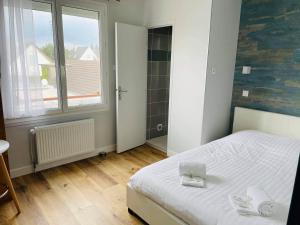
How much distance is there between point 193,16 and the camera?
9.55 ft

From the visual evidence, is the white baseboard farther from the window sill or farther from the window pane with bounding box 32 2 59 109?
the window pane with bounding box 32 2 59 109

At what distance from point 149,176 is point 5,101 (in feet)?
6.03

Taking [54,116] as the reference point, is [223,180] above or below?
below

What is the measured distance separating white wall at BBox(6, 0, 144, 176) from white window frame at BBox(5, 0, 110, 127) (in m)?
0.07

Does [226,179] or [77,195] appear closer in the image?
[226,179]

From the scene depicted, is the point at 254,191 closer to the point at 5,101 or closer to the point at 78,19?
the point at 5,101

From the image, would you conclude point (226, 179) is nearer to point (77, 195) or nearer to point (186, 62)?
point (77, 195)

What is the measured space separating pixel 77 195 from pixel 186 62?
2.20 metres

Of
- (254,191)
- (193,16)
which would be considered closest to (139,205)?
(254,191)

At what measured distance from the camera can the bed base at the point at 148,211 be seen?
1.70 meters

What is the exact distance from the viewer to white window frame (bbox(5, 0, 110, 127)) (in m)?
2.77

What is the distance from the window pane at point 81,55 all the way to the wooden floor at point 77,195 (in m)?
0.98

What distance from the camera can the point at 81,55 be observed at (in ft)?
10.2

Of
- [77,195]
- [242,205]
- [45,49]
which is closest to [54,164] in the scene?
[77,195]
